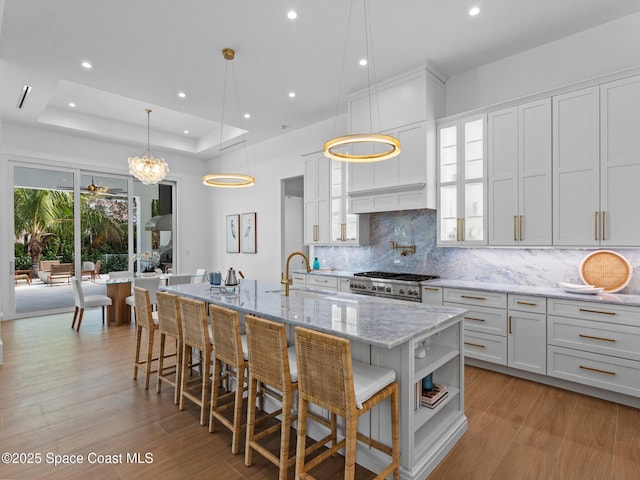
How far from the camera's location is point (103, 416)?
9.05ft

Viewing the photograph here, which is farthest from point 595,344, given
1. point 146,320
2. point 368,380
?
point 146,320

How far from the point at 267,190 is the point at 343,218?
231 centimetres

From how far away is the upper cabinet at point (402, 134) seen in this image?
4086mm

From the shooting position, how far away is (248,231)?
7.32m

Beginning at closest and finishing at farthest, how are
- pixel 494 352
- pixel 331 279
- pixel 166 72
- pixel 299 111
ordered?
1. pixel 494 352
2. pixel 166 72
3. pixel 331 279
4. pixel 299 111

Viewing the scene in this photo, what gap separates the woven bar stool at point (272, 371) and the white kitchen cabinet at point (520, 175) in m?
2.78

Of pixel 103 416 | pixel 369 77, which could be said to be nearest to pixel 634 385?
pixel 369 77

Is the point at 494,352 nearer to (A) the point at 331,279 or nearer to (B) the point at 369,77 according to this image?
(A) the point at 331,279

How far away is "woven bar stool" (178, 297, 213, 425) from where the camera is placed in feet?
8.60

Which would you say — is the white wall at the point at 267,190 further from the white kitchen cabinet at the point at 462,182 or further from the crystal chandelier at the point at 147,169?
the white kitchen cabinet at the point at 462,182

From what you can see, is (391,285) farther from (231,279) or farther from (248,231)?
(248,231)

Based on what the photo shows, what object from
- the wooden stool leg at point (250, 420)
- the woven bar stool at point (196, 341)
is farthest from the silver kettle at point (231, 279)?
the wooden stool leg at point (250, 420)

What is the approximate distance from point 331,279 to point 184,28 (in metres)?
3.46

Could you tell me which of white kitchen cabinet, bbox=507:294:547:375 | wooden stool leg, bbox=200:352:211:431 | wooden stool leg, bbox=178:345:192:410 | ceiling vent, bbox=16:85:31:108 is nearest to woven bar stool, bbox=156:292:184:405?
wooden stool leg, bbox=178:345:192:410
